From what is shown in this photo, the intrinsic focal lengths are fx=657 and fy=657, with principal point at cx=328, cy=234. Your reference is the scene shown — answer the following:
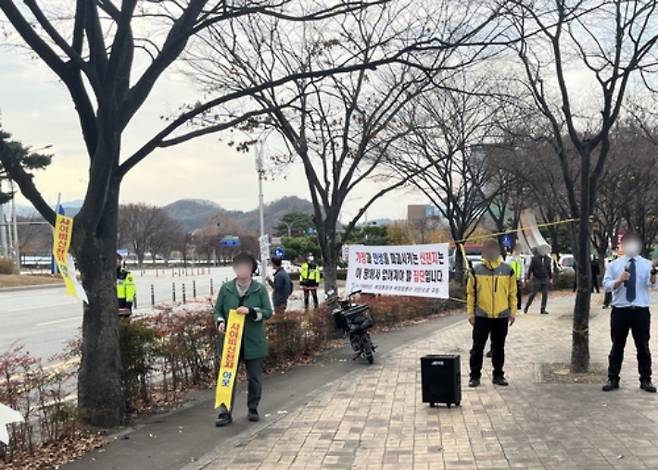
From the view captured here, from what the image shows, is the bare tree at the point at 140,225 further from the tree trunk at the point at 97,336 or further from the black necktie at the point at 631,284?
the black necktie at the point at 631,284

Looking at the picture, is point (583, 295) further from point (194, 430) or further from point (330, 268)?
point (330, 268)

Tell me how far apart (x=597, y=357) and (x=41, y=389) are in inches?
282

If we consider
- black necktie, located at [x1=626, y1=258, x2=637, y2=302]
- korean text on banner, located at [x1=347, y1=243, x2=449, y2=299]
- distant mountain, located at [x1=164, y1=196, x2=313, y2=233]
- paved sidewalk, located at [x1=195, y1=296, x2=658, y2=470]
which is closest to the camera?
paved sidewalk, located at [x1=195, y1=296, x2=658, y2=470]

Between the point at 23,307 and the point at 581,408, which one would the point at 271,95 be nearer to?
the point at 581,408

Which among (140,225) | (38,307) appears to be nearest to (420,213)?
(140,225)

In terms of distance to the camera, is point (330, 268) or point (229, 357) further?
point (330, 268)

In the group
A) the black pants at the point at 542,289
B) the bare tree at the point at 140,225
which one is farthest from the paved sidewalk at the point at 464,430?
the bare tree at the point at 140,225

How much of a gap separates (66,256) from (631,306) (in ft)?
17.8

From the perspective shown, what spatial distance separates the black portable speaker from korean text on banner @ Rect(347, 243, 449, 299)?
5854 millimetres

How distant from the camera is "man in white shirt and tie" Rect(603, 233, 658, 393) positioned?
6672 millimetres

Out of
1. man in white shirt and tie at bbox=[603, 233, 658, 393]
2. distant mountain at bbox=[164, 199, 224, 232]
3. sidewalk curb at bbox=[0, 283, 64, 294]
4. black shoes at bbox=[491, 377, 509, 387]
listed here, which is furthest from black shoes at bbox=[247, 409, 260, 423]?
distant mountain at bbox=[164, 199, 224, 232]

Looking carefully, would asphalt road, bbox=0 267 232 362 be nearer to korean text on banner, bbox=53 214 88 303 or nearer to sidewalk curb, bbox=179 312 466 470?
korean text on banner, bbox=53 214 88 303

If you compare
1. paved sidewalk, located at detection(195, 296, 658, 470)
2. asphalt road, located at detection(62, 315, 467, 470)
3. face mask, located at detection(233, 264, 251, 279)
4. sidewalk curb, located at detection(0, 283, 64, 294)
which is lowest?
sidewalk curb, located at detection(0, 283, 64, 294)

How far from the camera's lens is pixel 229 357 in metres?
6.15
